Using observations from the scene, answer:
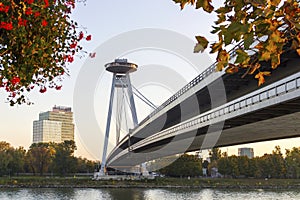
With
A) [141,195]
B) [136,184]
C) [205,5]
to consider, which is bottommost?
[141,195]

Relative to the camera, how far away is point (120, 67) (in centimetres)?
6272

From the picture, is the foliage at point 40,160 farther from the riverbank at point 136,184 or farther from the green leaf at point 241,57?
the green leaf at point 241,57

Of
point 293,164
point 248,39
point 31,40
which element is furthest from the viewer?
point 293,164

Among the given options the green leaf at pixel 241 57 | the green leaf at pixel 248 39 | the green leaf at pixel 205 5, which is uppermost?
the green leaf at pixel 205 5

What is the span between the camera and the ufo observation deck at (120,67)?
206 ft

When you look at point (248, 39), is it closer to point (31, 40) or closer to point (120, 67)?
point (31, 40)

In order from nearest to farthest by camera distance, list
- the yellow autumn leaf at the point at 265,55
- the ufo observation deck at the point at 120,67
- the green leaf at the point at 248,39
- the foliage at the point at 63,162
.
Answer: the green leaf at the point at 248,39, the yellow autumn leaf at the point at 265,55, the ufo observation deck at the point at 120,67, the foliage at the point at 63,162

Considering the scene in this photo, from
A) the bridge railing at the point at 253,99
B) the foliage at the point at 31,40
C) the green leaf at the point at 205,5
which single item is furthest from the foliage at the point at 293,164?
the green leaf at the point at 205,5

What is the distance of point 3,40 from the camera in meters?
5.37

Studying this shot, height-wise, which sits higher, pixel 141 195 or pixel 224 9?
pixel 224 9

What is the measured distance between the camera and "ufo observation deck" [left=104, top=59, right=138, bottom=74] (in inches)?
2468

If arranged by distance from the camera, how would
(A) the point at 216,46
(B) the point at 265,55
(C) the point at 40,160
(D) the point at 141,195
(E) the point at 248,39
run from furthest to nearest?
1. (C) the point at 40,160
2. (D) the point at 141,195
3. (A) the point at 216,46
4. (B) the point at 265,55
5. (E) the point at 248,39

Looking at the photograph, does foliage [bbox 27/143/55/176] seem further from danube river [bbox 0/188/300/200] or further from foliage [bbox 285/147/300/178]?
foliage [bbox 285/147/300/178]

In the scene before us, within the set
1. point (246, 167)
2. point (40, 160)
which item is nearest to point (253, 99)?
point (246, 167)
